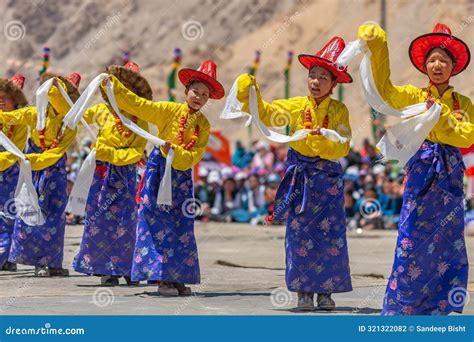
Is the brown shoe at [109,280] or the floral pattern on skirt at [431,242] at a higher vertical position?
the floral pattern on skirt at [431,242]

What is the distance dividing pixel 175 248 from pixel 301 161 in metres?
1.50

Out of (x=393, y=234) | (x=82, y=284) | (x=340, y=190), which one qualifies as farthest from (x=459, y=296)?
(x=393, y=234)

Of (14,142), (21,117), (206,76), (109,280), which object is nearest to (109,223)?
(109,280)

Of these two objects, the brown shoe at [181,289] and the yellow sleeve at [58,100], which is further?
the yellow sleeve at [58,100]

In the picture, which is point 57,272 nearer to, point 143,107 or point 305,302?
point 143,107

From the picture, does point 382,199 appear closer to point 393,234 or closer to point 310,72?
point 393,234

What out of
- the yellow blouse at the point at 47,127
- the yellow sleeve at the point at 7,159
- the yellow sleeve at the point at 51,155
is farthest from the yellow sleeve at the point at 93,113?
the yellow sleeve at the point at 7,159

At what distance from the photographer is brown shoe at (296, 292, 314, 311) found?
9688 mm

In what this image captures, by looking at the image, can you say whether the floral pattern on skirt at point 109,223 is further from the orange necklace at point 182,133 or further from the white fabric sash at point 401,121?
the white fabric sash at point 401,121

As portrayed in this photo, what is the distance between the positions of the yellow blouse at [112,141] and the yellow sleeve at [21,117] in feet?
2.49

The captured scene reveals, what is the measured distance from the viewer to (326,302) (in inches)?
382

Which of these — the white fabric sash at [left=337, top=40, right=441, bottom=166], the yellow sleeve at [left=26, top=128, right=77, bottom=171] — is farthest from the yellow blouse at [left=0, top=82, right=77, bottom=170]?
the white fabric sash at [left=337, top=40, right=441, bottom=166]

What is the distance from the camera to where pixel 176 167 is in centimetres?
1048

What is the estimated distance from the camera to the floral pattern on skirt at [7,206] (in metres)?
12.8
